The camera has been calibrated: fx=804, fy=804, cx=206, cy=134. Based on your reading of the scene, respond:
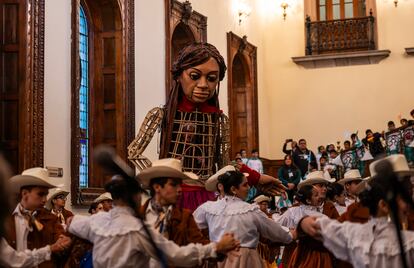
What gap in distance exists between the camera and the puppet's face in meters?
8.21

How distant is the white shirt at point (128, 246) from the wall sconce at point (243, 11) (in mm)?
19449

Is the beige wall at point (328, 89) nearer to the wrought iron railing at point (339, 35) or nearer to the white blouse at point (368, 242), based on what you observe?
the wrought iron railing at point (339, 35)

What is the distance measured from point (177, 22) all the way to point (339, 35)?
28.2ft

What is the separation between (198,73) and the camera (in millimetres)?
8281

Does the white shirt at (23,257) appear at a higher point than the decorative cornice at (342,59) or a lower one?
lower

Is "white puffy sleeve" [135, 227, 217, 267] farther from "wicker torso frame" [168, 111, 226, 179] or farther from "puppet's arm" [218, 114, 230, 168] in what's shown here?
"puppet's arm" [218, 114, 230, 168]

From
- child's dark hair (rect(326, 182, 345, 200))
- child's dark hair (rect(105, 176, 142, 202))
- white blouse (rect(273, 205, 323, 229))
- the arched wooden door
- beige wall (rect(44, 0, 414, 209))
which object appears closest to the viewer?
child's dark hair (rect(105, 176, 142, 202))

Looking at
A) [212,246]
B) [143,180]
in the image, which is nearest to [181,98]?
[143,180]

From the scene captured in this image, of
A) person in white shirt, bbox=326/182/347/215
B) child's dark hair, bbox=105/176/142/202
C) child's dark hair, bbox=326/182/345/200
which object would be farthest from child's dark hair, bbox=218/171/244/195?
child's dark hair, bbox=326/182/345/200

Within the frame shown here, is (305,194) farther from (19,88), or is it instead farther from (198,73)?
(19,88)

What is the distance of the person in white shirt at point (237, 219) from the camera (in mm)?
7594

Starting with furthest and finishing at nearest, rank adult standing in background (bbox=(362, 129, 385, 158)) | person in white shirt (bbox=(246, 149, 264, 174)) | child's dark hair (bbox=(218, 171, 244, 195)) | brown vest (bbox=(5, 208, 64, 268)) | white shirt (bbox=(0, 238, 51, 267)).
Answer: person in white shirt (bbox=(246, 149, 264, 174)) < adult standing in background (bbox=(362, 129, 385, 158)) < child's dark hair (bbox=(218, 171, 244, 195)) < brown vest (bbox=(5, 208, 64, 268)) < white shirt (bbox=(0, 238, 51, 267))

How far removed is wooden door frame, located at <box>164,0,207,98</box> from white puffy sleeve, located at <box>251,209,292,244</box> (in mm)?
11199

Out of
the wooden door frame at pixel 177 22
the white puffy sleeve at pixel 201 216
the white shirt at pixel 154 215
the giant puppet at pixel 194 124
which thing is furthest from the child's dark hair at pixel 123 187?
the wooden door frame at pixel 177 22
